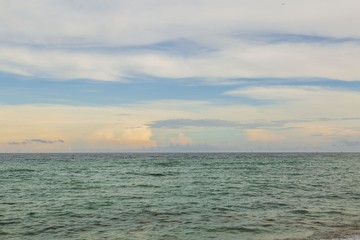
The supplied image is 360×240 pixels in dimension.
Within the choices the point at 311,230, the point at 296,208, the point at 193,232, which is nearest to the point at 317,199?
the point at 296,208

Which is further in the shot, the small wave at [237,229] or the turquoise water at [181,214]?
the small wave at [237,229]

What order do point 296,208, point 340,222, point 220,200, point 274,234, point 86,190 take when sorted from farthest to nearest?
1. point 86,190
2. point 220,200
3. point 296,208
4. point 340,222
5. point 274,234

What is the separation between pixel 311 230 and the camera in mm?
21094

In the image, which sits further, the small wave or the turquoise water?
the small wave

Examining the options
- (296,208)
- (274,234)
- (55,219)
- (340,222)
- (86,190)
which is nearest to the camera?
(274,234)

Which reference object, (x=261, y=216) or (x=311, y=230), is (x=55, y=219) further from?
(x=311, y=230)

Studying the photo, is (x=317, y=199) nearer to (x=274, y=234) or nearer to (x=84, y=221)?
(x=274, y=234)

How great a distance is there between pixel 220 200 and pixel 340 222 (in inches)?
445

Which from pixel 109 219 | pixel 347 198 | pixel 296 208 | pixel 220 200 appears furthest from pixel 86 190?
pixel 347 198

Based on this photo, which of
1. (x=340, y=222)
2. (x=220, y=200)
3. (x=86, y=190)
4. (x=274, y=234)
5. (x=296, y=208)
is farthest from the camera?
(x=86, y=190)

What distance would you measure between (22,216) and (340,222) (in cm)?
1868

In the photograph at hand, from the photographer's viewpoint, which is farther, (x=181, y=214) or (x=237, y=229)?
(x=181, y=214)

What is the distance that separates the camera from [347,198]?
112 feet

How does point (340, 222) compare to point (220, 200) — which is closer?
point (340, 222)
